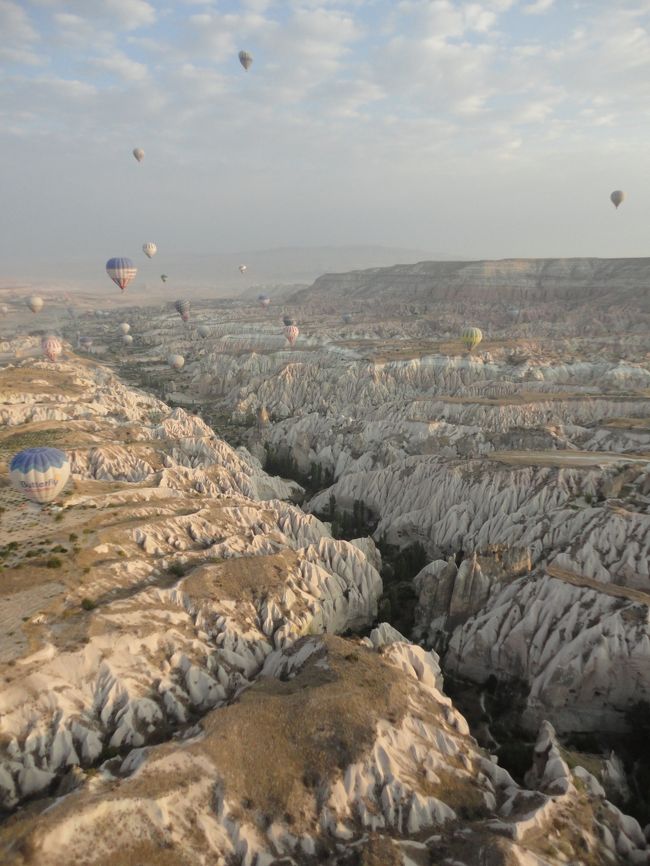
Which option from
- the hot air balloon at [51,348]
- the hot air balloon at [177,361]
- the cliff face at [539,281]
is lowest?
the hot air balloon at [177,361]

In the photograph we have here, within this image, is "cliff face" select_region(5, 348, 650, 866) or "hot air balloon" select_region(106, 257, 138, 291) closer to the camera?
"cliff face" select_region(5, 348, 650, 866)

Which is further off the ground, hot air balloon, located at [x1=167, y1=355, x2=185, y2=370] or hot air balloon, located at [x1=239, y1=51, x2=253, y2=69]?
hot air balloon, located at [x1=239, y1=51, x2=253, y2=69]

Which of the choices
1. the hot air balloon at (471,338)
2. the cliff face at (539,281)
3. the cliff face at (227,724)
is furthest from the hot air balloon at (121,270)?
the cliff face at (539,281)

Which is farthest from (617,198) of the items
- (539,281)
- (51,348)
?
(51,348)

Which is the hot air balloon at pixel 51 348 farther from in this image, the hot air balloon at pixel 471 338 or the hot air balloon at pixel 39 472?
the hot air balloon at pixel 471 338

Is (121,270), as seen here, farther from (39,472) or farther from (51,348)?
(39,472)

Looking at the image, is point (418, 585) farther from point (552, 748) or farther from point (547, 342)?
point (547, 342)

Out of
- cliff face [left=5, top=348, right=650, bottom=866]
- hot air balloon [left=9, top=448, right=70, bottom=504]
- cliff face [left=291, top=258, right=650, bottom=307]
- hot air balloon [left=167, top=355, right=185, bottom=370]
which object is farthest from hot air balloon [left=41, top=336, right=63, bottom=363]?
cliff face [left=291, top=258, right=650, bottom=307]

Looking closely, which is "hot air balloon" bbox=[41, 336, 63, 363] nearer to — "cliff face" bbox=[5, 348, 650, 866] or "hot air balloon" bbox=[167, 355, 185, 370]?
"hot air balloon" bbox=[167, 355, 185, 370]
